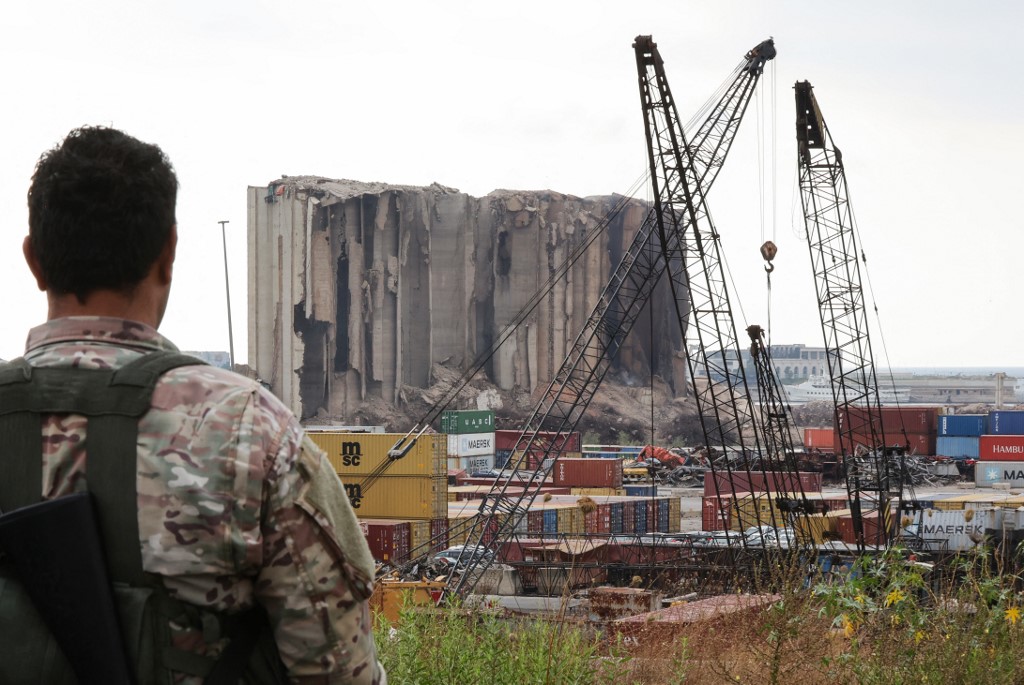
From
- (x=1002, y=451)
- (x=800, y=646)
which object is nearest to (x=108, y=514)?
(x=800, y=646)

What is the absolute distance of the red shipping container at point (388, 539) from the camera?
3269 centimetres

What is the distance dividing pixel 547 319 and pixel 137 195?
107015 millimetres

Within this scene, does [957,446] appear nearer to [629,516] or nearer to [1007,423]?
[1007,423]

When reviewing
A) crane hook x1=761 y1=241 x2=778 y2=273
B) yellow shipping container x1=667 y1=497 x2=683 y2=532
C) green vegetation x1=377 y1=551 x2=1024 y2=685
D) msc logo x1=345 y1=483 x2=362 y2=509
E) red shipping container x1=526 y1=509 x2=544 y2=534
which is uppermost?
crane hook x1=761 y1=241 x2=778 y2=273

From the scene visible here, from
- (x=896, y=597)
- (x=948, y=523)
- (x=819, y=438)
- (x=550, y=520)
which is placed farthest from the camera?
(x=819, y=438)

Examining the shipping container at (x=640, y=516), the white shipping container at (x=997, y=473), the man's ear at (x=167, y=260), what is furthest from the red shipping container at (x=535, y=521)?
the man's ear at (x=167, y=260)

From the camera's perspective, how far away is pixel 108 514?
1.84 m

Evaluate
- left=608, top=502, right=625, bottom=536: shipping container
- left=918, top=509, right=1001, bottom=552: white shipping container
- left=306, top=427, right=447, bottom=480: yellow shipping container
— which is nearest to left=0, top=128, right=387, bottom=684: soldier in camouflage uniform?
left=918, top=509, right=1001, bottom=552: white shipping container

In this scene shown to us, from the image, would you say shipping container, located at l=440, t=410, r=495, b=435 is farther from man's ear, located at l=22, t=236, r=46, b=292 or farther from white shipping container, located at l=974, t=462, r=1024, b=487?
man's ear, located at l=22, t=236, r=46, b=292

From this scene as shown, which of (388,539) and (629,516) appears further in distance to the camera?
(629,516)

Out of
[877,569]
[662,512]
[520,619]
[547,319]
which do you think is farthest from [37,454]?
[547,319]

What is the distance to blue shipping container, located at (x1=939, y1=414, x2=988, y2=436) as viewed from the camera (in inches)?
2721

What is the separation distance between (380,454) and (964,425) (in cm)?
4583

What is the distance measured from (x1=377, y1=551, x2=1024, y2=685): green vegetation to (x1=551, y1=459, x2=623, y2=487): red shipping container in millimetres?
47340
